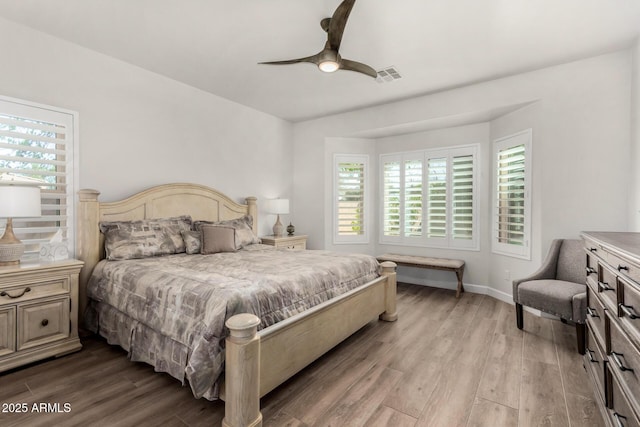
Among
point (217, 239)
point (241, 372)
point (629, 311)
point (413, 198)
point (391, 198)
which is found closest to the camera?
point (629, 311)

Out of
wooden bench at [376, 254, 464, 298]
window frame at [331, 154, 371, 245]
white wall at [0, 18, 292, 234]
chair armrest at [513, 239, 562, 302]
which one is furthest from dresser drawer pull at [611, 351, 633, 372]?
white wall at [0, 18, 292, 234]

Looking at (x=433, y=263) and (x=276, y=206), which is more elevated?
(x=276, y=206)

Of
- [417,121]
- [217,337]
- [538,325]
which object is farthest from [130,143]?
[538,325]

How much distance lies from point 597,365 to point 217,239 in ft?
10.8

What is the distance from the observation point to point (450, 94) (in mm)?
4148

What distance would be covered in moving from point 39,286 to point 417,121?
4.53 m

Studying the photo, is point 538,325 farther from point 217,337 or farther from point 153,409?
point 153,409

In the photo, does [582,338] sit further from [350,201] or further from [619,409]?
[350,201]

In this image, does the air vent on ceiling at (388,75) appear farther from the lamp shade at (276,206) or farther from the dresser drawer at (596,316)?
the dresser drawer at (596,316)

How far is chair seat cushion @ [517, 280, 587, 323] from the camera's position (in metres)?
2.69

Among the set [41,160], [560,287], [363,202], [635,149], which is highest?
[635,149]

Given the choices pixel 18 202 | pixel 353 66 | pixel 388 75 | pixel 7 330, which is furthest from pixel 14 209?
pixel 388 75

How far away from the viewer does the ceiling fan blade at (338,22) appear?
1.99 metres

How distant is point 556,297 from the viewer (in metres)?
2.83
